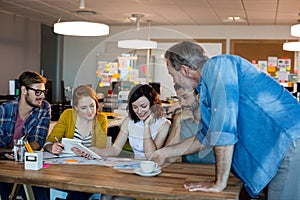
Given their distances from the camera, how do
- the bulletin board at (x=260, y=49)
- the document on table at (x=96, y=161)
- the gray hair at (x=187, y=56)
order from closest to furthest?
1. the gray hair at (x=187, y=56)
2. the document on table at (x=96, y=161)
3. the bulletin board at (x=260, y=49)

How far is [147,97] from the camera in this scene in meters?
2.50

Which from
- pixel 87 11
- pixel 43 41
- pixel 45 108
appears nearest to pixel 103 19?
pixel 87 11

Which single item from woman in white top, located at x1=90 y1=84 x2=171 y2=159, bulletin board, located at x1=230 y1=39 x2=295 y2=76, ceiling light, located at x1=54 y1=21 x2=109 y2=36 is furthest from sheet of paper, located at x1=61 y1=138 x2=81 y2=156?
bulletin board, located at x1=230 y1=39 x2=295 y2=76

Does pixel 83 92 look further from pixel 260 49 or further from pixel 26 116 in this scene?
pixel 260 49

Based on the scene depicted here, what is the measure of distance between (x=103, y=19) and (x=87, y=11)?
123cm

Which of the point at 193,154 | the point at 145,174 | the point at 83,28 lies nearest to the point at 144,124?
the point at 193,154

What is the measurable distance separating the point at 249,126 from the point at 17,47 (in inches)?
255

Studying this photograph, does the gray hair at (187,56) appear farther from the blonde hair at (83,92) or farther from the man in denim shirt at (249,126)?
the blonde hair at (83,92)

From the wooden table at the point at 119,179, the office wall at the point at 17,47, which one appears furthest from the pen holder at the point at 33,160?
the office wall at the point at 17,47

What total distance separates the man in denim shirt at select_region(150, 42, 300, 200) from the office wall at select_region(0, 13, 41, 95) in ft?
19.6

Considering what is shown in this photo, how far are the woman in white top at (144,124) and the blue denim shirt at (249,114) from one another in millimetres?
681

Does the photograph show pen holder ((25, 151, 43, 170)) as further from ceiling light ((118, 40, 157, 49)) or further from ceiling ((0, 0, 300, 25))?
ceiling ((0, 0, 300, 25))

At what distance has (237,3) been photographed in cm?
558

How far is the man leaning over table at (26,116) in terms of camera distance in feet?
9.11
